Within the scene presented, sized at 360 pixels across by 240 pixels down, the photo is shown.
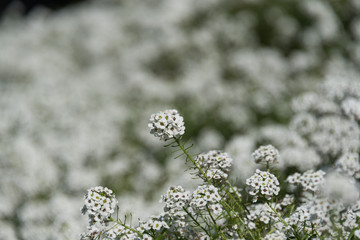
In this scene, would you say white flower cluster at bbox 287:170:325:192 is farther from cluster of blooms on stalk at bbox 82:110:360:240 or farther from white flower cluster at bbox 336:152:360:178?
white flower cluster at bbox 336:152:360:178

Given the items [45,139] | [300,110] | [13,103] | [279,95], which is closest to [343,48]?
[279,95]

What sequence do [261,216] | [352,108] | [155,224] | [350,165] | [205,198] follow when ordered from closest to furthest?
1. [205,198]
2. [155,224]
3. [261,216]
4. [350,165]
5. [352,108]

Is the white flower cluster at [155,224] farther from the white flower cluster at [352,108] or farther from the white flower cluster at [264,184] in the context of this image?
the white flower cluster at [352,108]

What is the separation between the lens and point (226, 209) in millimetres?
3461

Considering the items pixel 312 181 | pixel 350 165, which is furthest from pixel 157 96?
pixel 312 181

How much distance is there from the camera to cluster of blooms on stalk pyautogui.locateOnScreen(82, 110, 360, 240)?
3.41 metres

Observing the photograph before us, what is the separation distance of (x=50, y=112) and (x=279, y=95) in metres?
5.62

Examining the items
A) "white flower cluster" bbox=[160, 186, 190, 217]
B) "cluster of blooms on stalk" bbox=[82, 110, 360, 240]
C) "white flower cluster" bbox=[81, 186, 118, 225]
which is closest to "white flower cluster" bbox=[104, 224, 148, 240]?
"cluster of blooms on stalk" bbox=[82, 110, 360, 240]

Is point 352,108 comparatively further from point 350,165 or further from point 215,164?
point 215,164

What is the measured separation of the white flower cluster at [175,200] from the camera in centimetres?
345

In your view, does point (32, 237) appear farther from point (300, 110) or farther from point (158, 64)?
point (158, 64)

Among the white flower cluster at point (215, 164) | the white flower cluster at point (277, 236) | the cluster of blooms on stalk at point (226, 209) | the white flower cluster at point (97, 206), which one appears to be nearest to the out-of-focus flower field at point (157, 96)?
the cluster of blooms on stalk at point (226, 209)

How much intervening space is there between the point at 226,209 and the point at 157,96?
744 cm

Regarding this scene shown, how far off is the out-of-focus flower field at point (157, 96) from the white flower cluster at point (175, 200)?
1.39m
